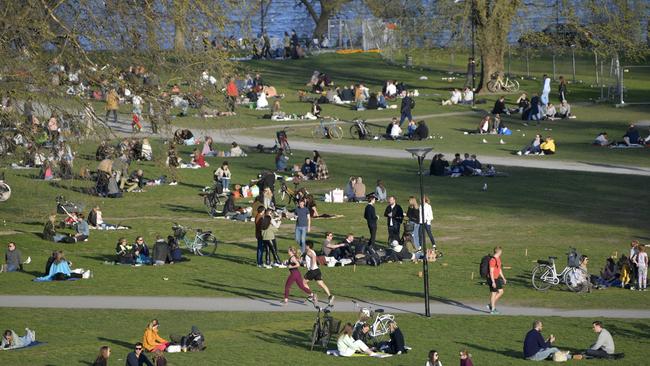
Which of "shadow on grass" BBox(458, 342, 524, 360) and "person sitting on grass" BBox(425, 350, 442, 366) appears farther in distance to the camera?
"shadow on grass" BBox(458, 342, 524, 360)

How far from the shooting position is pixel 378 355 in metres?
26.5

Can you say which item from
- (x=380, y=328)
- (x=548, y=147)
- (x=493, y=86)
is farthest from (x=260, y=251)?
(x=493, y=86)

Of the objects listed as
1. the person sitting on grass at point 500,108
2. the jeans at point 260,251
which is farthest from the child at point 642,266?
the person sitting on grass at point 500,108

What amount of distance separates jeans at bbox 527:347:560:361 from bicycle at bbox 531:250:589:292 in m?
5.77

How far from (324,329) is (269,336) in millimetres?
1358

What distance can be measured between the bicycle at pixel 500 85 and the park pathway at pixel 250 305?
39.5 m

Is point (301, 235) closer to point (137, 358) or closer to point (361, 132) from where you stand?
point (137, 358)

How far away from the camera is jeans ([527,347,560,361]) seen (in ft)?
84.5

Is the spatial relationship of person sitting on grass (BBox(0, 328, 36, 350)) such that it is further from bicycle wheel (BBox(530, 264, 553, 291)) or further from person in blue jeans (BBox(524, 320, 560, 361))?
bicycle wheel (BBox(530, 264, 553, 291))

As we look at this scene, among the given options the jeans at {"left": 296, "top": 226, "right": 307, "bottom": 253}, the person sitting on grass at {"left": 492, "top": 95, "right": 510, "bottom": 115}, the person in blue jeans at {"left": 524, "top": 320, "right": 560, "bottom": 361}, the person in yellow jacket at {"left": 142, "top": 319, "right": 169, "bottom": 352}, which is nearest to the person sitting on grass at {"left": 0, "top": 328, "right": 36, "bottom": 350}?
the person in yellow jacket at {"left": 142, "top": 319, "right": 169, "bottom": 352}

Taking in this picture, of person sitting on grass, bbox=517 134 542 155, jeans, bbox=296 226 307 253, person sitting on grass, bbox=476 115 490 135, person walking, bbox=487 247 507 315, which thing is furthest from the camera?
person sitting on grass, bbox=476 115 490 135

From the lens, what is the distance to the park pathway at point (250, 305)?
97.0 feet

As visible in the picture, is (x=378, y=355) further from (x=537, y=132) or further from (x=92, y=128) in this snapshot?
(x=537, y=132)

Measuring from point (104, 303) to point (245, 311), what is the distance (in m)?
3.50
